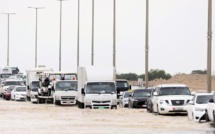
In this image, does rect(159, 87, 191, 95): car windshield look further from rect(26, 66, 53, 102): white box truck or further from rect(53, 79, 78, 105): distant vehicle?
rect(26, 66, 53, 102): white box truck

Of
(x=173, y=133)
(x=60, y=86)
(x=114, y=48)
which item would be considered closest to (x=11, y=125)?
(x=173, y=133)

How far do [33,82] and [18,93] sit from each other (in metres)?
8.56

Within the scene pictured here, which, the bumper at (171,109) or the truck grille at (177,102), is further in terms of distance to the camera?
the truck grille at (177,102)

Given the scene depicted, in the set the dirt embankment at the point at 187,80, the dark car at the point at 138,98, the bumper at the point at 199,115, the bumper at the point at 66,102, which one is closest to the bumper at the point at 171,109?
the bumper at the point at 199,115

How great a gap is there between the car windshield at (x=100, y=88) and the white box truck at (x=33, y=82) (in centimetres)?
2259

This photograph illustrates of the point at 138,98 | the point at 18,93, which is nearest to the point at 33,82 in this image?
the point at 18,93

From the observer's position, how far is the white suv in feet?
154

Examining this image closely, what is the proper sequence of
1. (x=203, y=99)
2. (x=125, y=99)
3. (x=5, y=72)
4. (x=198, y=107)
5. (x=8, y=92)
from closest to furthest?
(x=198, y=107) < (x=203, y=99) < (x=125, y=99) < (x=8, y=92) < (x=5, y=72)

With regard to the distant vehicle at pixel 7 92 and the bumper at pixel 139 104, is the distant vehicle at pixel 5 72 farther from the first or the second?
the bumper at pixel 139 104

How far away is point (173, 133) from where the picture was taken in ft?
98.8

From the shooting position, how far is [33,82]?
7856cm

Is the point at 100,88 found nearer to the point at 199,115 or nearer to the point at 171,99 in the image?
the point at 171,99

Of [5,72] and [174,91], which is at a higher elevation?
[5,72]

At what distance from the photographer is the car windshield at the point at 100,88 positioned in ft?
181
